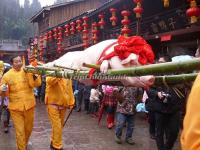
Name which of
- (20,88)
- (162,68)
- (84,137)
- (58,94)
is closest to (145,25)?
(84,137)

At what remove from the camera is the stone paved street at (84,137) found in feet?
26.3

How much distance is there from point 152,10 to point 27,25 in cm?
4999

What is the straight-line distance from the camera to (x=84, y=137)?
29.9 ft

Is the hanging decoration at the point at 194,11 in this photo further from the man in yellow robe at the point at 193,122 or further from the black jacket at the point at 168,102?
the man in yellow robe at the point at 193,122

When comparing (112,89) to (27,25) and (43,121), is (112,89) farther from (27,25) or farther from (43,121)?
(27,25)

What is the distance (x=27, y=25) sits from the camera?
5859 cm

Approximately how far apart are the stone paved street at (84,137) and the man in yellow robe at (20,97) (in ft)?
4.31

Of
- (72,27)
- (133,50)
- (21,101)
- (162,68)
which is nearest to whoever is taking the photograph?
(162,68)

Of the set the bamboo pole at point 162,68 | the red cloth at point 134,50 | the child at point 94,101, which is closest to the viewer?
the bamboo pole at point 162,68

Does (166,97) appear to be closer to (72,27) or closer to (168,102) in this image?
(168,102)

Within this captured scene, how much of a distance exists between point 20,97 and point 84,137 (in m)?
2.91

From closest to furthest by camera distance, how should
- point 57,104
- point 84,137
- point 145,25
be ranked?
1. point 57,104
2. point 84,137
3. point 145,25

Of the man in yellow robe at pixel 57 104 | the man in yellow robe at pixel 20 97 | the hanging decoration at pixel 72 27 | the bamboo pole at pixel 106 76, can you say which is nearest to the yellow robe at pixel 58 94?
the man in yellow robe at pixel 57 104

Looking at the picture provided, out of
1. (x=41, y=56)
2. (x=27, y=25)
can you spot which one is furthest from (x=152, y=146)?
(x=27, y=25)
